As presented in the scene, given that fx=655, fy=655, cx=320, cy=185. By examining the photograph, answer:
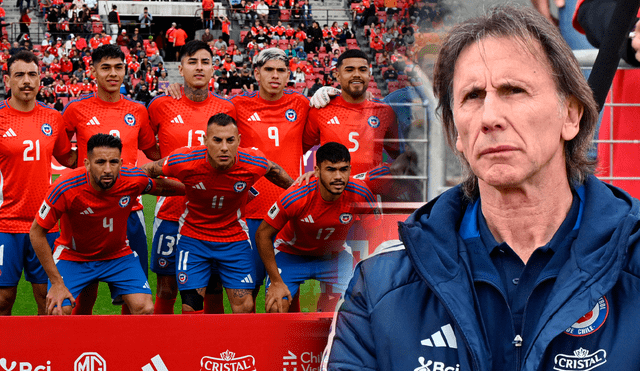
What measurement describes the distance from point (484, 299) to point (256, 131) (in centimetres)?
378

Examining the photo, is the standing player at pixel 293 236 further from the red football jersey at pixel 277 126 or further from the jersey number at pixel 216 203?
the red football jersey at pixel 277 126

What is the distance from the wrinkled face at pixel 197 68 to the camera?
15.4 feet

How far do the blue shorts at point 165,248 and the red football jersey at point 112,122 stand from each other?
1.77ft

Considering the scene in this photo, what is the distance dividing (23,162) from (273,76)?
1.87m

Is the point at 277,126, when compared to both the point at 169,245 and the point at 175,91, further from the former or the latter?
the point at 169,245

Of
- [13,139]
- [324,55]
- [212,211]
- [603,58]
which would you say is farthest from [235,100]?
[324,55]

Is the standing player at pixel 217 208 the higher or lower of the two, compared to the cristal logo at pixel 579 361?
lower

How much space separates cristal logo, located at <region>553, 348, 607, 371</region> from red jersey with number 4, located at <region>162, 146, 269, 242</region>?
335 centimetres

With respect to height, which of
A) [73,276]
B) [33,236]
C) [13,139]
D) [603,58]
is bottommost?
[73,276]

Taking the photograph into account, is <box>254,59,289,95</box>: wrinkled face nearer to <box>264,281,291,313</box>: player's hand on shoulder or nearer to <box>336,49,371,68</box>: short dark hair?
<box>264,281,291,313</box>: player's hand on shoulder

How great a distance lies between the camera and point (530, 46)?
3.13 feet

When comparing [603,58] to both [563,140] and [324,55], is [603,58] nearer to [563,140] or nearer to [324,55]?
[563,140]

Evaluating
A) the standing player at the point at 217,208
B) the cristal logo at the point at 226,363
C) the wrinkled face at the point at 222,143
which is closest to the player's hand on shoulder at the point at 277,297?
the standing player at the point at 217,208

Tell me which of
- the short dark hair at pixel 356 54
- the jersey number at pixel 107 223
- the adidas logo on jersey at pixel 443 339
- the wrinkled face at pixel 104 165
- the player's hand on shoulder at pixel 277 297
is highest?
the short dark hair at pixel 356 54
